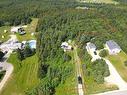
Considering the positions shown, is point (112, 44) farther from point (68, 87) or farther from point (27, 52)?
point (27, 52)

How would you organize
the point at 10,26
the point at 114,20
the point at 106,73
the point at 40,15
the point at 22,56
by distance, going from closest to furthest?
the point at 106,73, the point at 22,56, the point at 114,20, the point at 10,26, the point at 40,15

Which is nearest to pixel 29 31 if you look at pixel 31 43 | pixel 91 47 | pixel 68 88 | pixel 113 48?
pixel 31 43

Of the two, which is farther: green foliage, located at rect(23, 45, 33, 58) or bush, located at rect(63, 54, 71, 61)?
green foliage, located at rect(23, 45, 33, 58)

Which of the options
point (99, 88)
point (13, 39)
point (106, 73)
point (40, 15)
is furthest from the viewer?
point (40, 15)

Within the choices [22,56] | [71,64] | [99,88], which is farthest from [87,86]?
[22,56]

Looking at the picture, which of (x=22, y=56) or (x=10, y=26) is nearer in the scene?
(x=22, y=56)

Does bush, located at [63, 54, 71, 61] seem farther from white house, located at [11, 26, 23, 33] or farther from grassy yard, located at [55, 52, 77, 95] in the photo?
white house, located at [11, 26, 23, 33]

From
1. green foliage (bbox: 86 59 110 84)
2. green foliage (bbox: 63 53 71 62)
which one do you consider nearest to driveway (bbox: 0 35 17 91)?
green foliage (bbox: 63 53 71 62)

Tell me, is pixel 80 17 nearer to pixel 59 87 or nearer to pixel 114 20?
pixel 114 20
